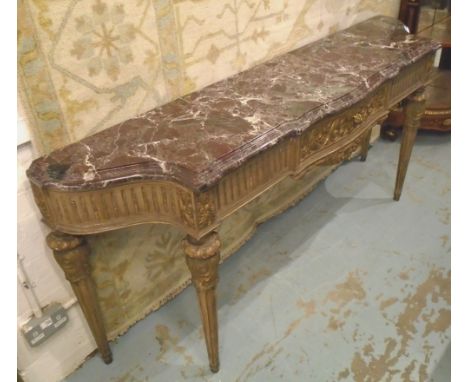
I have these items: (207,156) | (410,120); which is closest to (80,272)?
(207,156)

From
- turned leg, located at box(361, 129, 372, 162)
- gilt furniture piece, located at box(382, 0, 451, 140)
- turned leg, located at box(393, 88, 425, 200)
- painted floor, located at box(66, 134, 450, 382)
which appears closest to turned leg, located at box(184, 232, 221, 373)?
painted floor, located at box(66, 134, 450, 382)

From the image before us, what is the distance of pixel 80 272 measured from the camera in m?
1.36

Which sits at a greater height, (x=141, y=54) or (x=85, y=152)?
(x=141, y=54)

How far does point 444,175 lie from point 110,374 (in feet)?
7.34

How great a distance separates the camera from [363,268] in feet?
6.55

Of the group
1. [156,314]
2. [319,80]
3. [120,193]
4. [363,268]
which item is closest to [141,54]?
[120,193]

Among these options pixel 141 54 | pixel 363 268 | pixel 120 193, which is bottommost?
pixel 363 268

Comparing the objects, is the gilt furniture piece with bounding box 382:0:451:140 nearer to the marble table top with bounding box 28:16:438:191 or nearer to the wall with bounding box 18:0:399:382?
the marble table top with bounding box 28:16:438:191

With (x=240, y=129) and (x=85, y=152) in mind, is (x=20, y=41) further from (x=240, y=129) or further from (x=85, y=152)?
(x=240, y=129)

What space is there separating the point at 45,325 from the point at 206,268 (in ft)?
2.08

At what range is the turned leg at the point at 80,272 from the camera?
128cm

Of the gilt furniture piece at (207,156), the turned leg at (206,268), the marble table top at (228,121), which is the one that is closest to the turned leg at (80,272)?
the gilt furniture piece at (207,156)

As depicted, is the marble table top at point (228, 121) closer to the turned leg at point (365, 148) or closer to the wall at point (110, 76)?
the wall at point (110, 76)

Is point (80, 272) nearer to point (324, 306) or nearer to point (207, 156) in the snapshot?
point (207, 156)
